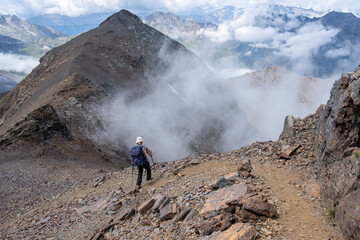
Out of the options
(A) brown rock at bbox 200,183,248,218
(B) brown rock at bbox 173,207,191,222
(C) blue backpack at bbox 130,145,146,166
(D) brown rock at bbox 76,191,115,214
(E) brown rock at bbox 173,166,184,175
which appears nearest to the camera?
(A) brown rock at bbox 200,183,248,218

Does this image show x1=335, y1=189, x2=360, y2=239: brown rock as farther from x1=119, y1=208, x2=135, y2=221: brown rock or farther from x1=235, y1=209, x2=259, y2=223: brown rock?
x1=119, y1=208, x2=135, y2=221: brown rock

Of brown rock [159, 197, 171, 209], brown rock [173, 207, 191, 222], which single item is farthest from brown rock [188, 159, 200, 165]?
brown rock [173, 207, 191, 222]

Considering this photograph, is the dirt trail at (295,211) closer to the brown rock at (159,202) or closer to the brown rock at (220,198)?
the brown rock at (220,198)

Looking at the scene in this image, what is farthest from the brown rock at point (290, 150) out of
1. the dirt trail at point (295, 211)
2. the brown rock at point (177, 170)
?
the brown rock at point (177, 170)

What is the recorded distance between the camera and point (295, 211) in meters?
7.66

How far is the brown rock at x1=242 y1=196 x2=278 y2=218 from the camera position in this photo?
277 inches

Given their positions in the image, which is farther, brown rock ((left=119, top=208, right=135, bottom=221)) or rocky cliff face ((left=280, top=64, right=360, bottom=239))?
brown rock ((left=119, top=208, right=135, bottom=221))

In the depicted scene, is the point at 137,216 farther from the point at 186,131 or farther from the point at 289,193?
the point at 186,131

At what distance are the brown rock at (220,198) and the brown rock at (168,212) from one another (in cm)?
118

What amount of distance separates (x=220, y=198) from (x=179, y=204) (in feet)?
5.40

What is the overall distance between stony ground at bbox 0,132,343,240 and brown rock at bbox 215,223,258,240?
20 cm

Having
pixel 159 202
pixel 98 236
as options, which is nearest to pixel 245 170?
pixel 159 202

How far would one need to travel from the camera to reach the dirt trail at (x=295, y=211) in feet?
21.6

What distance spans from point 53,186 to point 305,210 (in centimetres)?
1593
